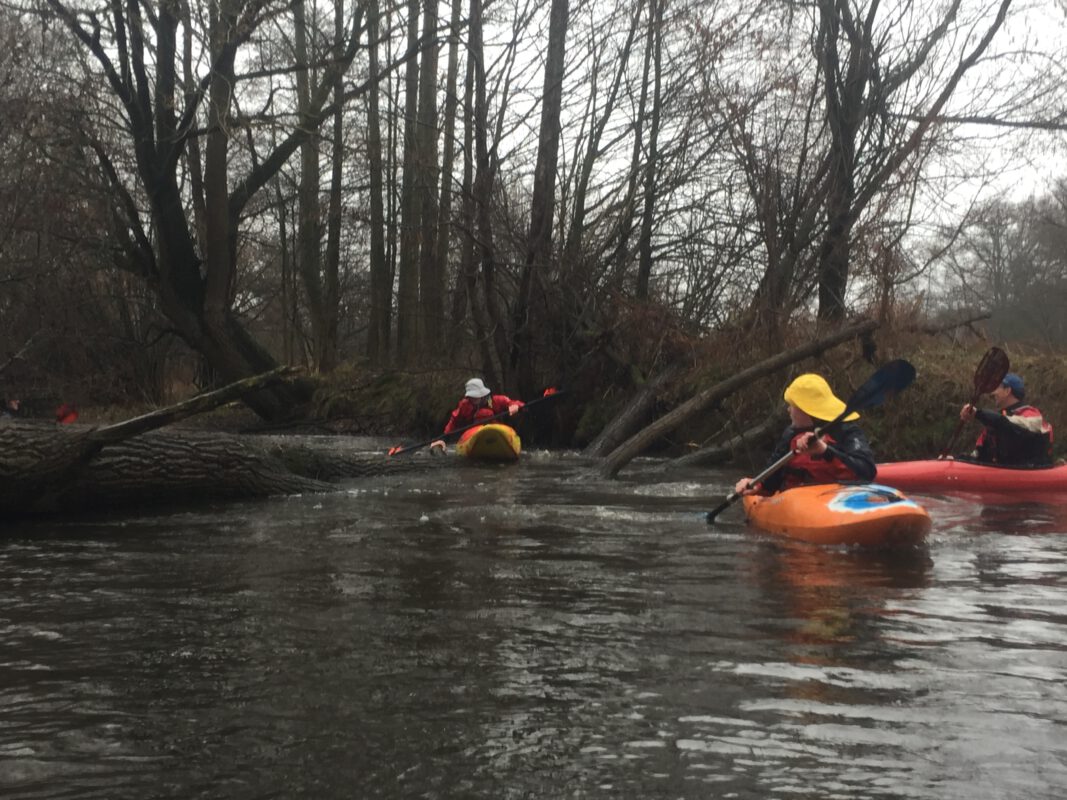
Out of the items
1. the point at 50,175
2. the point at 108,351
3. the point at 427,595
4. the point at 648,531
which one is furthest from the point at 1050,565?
the point at 108,351

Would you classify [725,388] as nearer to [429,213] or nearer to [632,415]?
[632,415]

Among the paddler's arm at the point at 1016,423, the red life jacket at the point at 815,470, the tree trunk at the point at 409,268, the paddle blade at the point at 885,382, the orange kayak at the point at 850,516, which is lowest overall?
the orange kayak at the point at 850,516

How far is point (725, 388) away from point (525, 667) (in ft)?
23.9

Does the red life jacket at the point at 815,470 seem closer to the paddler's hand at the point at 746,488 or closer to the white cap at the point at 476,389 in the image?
the paddler's hand at the point at 746,488

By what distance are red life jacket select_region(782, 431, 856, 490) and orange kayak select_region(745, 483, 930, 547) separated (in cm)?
36

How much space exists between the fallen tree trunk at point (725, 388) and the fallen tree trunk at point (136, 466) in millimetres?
2897

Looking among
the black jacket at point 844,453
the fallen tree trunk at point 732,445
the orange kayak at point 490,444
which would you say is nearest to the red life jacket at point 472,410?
the orange kayak at point 490,444

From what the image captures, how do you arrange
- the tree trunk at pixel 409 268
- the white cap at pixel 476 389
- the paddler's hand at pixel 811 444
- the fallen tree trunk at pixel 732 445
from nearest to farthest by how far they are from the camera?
the paddler's hand at pixel 811 444 < the fallen tree trunk at pixel 732 445 < the white cap at pixel 476 389 < the tree trunk at pixel 409 268

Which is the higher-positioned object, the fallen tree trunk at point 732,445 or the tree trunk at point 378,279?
the tree trunk at point 378,279

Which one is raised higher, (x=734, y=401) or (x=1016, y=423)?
(x=734, y=401)

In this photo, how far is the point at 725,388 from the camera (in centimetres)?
1045

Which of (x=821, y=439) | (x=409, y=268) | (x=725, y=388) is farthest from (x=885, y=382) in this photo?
(x=409, y=268)

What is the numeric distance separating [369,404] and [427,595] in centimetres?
1220

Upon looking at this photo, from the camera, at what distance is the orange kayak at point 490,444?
11.5m
